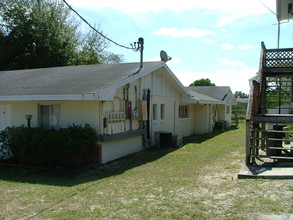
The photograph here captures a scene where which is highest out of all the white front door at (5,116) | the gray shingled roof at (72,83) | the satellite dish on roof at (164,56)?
the satellite dish on roof at (164,56)

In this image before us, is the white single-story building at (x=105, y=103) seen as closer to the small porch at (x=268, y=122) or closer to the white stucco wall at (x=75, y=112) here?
the white stucco wall at (x=75, y=112)

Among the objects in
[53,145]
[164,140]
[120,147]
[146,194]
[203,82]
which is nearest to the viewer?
[146,194]

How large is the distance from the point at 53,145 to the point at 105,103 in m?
2.30

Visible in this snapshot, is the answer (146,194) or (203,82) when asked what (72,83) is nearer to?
(146,194)

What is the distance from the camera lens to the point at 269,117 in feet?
30.0

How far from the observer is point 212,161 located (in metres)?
10.4

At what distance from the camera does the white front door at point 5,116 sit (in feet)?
39.3

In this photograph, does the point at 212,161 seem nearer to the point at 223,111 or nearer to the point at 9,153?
the point at 9,153

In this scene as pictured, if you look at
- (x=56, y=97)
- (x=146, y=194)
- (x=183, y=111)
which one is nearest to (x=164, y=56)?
(x=183, y=111)

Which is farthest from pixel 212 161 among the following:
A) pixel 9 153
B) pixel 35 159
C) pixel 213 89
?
pixel 213 89

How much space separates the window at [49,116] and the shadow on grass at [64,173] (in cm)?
191

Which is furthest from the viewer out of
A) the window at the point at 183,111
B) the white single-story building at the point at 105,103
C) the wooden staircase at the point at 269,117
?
the window at the point at 183,111

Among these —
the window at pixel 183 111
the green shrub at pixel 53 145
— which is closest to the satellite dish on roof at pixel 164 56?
the window at pixel 183 111

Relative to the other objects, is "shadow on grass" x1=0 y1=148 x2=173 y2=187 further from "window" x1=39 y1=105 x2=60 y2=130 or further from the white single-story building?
"window" x1=39 y1=105 x2=60 y2=130
